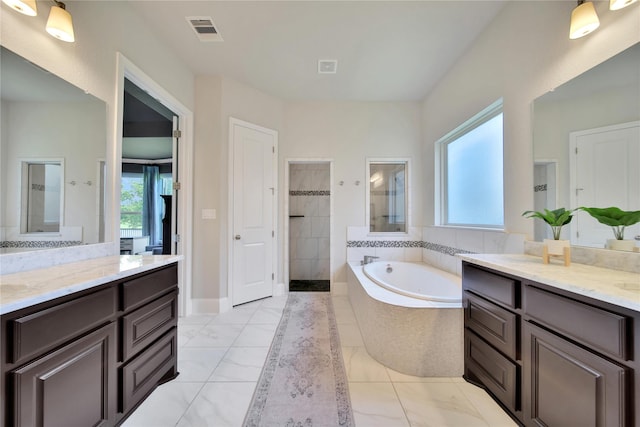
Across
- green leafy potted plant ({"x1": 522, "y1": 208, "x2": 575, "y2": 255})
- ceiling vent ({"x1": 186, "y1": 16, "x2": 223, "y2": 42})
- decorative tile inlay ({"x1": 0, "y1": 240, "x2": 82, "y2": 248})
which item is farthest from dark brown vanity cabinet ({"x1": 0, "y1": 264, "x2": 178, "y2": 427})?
green leafy potted plant ({"x1": 522, "y1": 208, "x2": 575, "y2": 255})

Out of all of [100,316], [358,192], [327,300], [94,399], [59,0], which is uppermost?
[59,0]

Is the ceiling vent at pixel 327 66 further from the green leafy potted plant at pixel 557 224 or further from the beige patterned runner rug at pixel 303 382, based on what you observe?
the beige patterned runner rug at pixel 303 382

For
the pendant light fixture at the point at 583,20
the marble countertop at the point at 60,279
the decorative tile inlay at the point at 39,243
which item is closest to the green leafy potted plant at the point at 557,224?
the pendant light fixture at the point at 583,20

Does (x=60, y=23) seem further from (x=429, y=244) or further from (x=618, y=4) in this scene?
(x=429, y=244)

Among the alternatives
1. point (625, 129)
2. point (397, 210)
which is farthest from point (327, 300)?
point (625, 129)

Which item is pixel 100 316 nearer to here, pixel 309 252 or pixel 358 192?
pixel 358 192

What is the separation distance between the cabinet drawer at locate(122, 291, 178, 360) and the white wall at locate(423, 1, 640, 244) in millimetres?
2408

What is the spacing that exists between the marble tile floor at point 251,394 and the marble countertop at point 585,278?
80 centimetres

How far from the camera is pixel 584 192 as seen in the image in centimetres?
131

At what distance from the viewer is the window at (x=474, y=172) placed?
2.11 meters

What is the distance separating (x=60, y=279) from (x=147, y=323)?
0.48m

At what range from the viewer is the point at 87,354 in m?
0.99

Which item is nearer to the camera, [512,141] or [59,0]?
[59,0]

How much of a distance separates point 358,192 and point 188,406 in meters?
2.78
